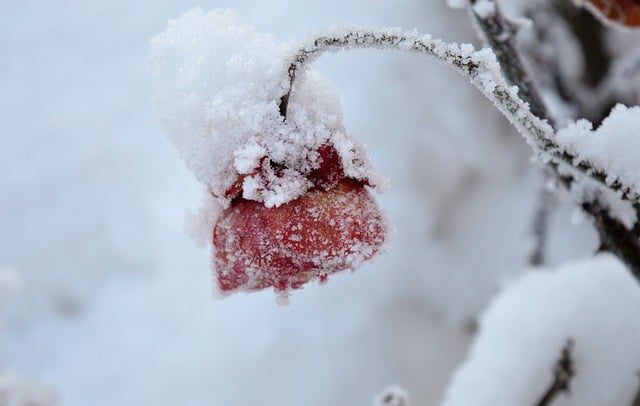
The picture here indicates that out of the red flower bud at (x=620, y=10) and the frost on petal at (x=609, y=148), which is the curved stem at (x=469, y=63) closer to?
the frost on petal at (x=609, y=148)

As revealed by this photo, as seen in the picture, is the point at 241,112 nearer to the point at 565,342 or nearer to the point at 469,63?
the point at 469,63

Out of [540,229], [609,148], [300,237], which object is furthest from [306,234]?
[540,229]

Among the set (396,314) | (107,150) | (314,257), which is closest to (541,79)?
(396,314)

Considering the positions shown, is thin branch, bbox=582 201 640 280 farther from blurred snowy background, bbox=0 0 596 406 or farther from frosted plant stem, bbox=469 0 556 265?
blurred snowy background, bbox=0 0 596 406

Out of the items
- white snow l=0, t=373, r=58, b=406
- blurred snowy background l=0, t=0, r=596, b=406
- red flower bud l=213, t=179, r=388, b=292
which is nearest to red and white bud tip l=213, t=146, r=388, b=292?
red flower bud l=213, t=179, r=388, b=292

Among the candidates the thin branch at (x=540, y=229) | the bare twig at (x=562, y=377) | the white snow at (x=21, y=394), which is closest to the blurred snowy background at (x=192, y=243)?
the thin branch at (x=540, y=229)

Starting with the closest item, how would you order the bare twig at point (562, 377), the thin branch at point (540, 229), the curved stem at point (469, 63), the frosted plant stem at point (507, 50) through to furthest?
the curved stem at point (469, 63), the frosted plant stem at point (507, 50), the bare twig at point (562, 377), the thin branch at point (540, 229)
